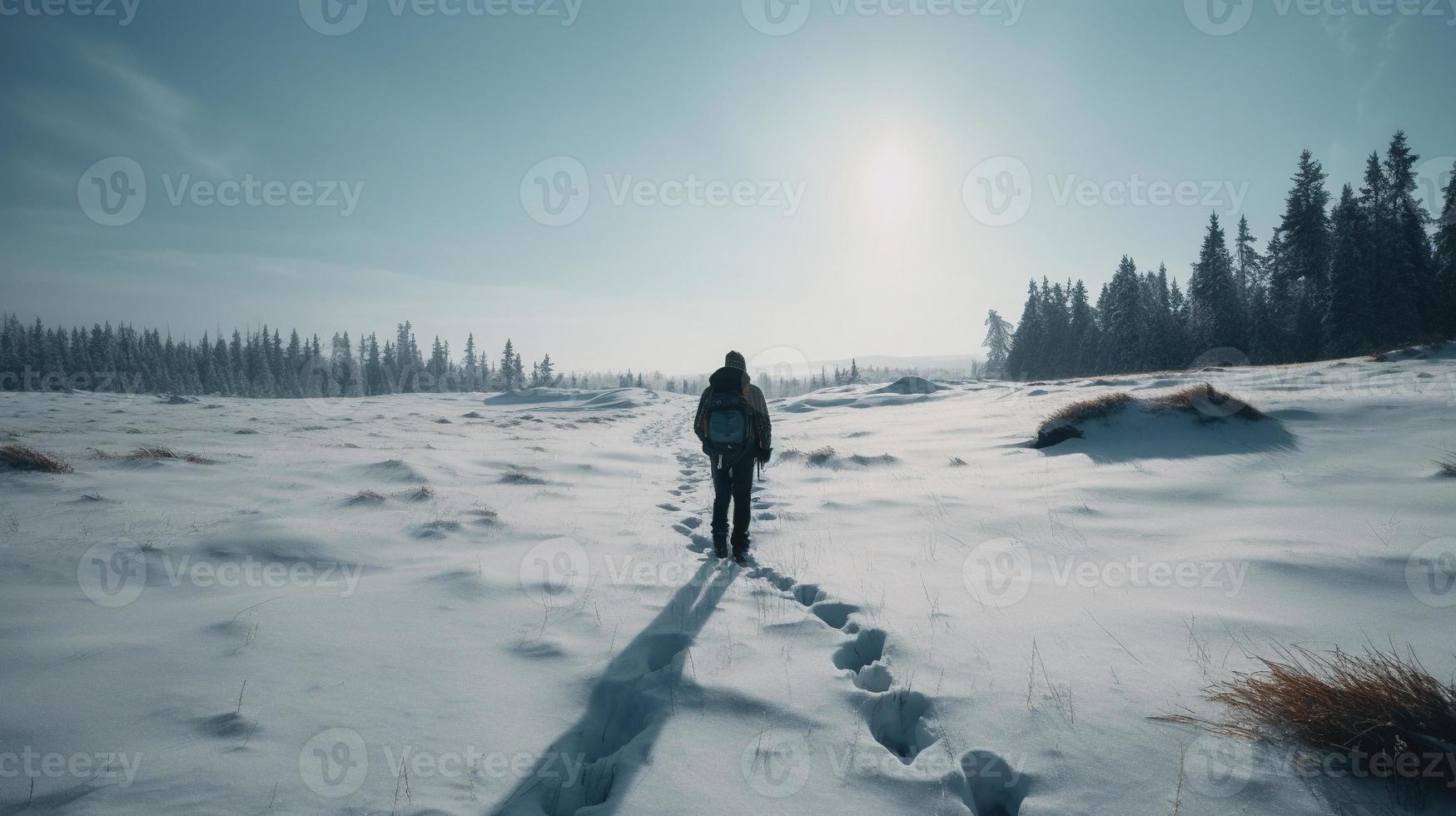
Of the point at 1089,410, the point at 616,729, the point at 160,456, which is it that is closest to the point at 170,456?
the point at 160,456

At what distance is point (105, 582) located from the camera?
12.6 feet

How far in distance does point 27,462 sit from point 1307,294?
58885 millimetres

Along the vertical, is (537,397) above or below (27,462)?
above

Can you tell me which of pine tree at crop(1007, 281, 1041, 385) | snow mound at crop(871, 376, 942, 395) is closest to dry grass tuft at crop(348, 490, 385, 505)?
snow mound at crop(871, 376, 942, 395)

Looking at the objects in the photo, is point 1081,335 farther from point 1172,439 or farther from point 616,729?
point 616,729

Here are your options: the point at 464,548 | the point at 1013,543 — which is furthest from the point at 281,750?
the point at 1013,543

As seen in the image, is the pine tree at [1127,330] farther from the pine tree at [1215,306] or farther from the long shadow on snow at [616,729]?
the long shadow on snow at [616,729]

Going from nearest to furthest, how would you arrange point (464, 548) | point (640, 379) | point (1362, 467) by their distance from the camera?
point (464, 548) → point (1362, 467) → point (640, 379)

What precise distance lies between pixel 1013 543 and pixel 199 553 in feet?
25.4

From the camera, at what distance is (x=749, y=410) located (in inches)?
226

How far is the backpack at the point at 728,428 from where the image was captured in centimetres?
567

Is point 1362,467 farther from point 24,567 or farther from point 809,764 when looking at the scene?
point 24,567

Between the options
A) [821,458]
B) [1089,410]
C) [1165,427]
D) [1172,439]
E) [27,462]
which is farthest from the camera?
[821,458]

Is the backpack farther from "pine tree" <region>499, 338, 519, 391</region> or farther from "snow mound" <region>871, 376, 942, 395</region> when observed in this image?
"pine tree" <region>499, 338, 519, 391</region>
